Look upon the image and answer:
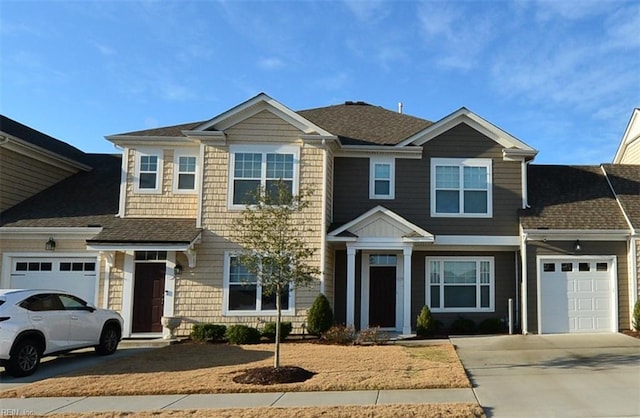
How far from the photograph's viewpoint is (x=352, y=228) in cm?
1553

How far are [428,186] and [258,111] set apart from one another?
590cm

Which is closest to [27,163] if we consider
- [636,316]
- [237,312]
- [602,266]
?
[237,312]

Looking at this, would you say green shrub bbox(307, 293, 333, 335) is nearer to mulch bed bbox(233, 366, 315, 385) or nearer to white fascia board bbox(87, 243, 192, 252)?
white fascia board bbox(87, 243, 192, 252)

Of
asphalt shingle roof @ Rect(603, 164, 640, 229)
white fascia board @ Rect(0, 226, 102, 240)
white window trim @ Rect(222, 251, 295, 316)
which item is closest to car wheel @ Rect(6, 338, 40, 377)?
white window trim @ Rect(222, 251, 295, 316)

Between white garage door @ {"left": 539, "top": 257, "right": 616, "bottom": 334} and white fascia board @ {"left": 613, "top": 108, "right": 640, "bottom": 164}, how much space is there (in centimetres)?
687

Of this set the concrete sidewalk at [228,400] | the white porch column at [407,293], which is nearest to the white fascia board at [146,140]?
the white porch column at [407,293]

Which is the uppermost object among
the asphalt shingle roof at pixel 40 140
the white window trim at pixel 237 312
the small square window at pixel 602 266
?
the asphalt shingle roof at pixel 40 140

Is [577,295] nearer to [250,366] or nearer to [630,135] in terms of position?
[630,135]

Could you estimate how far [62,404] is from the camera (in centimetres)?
788

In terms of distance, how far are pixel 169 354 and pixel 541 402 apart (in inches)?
331

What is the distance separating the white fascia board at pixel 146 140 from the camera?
15859 millimetres

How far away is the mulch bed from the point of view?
908 cm

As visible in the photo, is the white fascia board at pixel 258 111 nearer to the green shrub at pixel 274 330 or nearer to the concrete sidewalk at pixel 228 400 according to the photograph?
the green shrub at pixel 274 330

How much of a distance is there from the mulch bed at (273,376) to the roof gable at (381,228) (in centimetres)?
627
